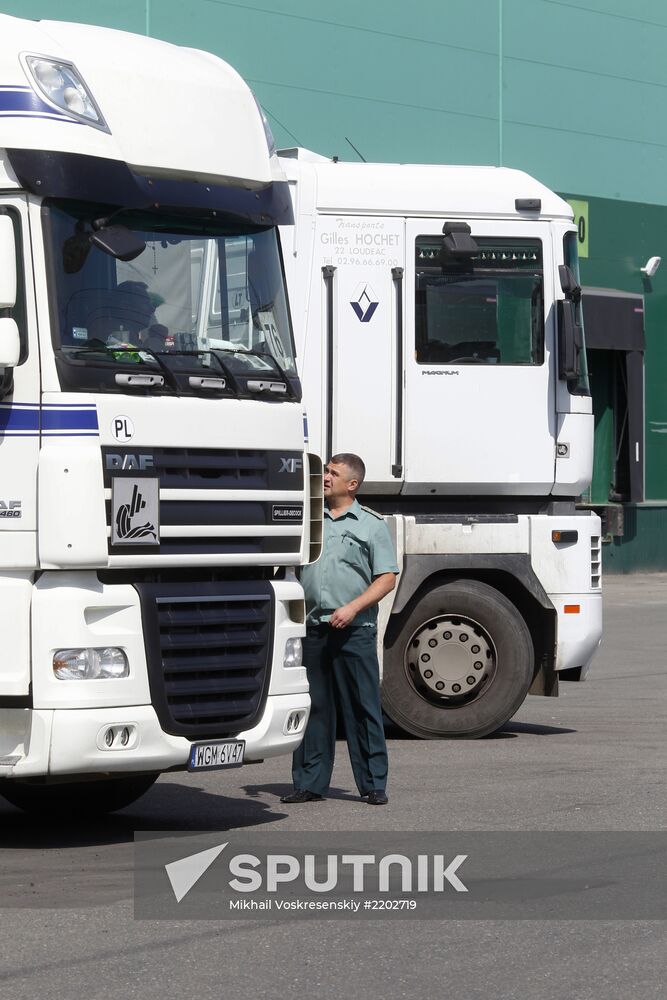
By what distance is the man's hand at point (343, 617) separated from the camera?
970cm

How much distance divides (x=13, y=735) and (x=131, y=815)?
1.86 meters

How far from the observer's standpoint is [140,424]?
824 cm

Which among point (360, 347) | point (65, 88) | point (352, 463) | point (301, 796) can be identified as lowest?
point (301, 796)

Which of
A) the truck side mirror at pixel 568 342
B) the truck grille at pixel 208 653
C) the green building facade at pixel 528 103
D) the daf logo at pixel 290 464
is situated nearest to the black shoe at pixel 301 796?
the truck grille at pixel 208 653

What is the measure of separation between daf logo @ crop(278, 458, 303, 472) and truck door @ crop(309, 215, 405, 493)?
3.21 meters

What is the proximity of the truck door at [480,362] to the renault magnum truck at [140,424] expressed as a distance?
324 cm

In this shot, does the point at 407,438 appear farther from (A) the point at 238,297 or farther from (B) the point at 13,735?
(B) the point at 13,735

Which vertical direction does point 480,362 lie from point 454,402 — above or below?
above

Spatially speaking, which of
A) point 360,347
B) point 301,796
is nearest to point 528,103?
point 360,347

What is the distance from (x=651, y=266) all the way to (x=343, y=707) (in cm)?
2353

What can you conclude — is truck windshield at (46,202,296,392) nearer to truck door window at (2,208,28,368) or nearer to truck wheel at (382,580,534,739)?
truck door window at (2,208,28,368)

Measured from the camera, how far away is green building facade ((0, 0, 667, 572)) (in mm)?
26141

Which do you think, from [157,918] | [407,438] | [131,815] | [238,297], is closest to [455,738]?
[407,438]

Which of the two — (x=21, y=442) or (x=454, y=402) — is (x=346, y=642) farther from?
(x=454, y=402)
